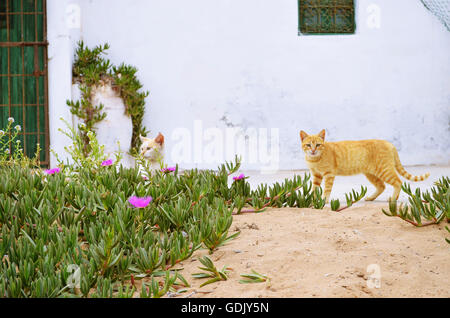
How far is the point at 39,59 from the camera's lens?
7.20m

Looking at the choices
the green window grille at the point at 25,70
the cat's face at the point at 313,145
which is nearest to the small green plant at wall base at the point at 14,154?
the green window grille at the point at 25,70

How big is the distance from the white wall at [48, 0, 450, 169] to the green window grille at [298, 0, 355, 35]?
10 centimetres

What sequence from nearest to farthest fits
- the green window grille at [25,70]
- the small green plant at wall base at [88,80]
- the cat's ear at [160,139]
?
1. the cat's ear at [160,139]
2. the small green plant at wall base at [88,80]
3. the green window grille at [25,70]

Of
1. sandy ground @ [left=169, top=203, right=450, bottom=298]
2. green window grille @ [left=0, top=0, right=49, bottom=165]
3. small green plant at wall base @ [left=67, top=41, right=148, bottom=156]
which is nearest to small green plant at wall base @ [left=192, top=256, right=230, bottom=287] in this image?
sandy ground @ [left=169, top=203, right=450, bottom=298]

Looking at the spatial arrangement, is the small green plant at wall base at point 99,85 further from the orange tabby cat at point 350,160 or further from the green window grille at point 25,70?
the orange tabby cat at point 350,160

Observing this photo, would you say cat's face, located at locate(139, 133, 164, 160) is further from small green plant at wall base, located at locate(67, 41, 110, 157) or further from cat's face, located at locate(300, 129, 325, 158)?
small green plant at wall base, located at locate(67, 41, 110, 157)

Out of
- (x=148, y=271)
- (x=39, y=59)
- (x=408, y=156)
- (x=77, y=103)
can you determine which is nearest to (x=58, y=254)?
(x=148, y=271)

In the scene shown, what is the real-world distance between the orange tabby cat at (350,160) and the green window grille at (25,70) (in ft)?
13.3

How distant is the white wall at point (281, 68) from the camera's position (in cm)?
740

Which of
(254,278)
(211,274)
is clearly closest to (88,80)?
(211,274)

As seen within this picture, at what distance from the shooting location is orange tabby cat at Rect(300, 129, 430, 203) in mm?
4559
